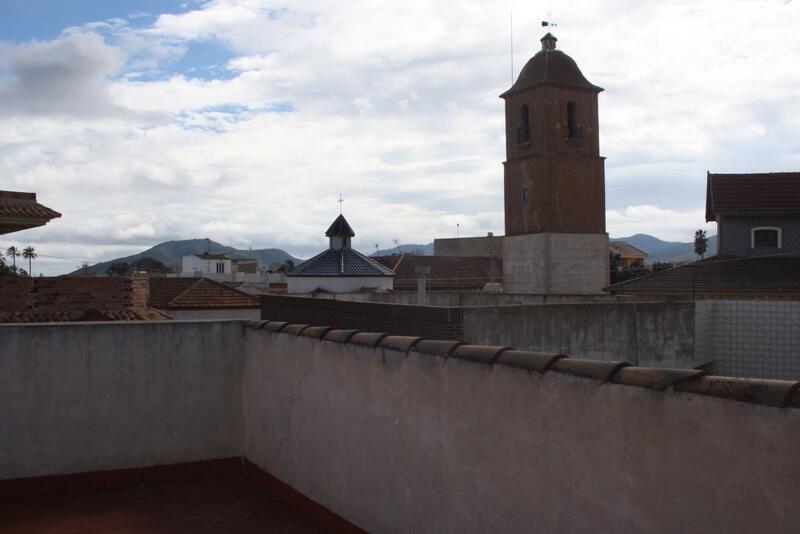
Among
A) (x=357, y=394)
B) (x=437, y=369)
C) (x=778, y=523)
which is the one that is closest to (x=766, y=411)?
(x=778, y=523)

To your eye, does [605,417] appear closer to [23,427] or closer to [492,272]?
[23,427]

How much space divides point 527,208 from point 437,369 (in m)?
33.9

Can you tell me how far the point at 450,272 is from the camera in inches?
2041

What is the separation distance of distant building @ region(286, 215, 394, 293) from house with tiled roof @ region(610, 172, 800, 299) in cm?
942

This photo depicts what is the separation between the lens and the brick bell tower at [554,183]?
37.2 metres

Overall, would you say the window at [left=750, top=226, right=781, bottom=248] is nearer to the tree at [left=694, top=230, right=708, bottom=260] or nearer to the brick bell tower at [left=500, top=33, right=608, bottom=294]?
the brick bell tower at [left=500, top=33, right=608, bottom=294]

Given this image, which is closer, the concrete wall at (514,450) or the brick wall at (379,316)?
the concrete wall at (514,450)

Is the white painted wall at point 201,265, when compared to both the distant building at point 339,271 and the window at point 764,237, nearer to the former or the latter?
the distant building at point 339,271

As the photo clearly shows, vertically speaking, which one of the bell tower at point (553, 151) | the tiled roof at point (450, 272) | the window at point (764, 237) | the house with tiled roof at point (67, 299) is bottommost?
the house with tiled roof at point (67, 299)

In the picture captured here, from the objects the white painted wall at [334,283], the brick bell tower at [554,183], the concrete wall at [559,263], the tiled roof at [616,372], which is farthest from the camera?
the brick bell tower at [554,183]

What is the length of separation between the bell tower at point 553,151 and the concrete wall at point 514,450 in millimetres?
31701

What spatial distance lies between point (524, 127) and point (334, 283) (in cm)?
1573

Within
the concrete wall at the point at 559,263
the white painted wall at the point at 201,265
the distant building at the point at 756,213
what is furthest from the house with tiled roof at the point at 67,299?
the white painted wall at the point at 201,265

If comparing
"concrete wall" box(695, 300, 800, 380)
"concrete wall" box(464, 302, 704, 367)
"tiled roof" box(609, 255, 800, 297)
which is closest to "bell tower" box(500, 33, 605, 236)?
"tiled roof" box(609, 255, 800, 297)
